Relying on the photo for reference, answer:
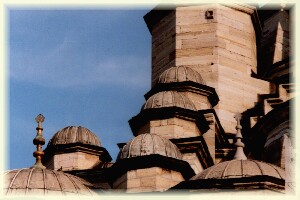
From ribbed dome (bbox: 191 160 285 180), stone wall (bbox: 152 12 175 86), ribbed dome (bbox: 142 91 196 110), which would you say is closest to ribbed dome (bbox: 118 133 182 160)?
ribbed dome (bbox: 142 91 196 110)

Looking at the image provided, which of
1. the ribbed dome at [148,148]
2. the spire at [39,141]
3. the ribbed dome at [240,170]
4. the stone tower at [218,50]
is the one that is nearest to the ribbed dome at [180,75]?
the stone tower at [218,50]

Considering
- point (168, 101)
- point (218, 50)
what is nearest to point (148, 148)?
point (168, 101)

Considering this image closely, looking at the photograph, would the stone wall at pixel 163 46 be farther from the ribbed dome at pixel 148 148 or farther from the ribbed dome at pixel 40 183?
the ribbed dome at pixel 40 183

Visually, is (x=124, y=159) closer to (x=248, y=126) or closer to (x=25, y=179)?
(x=25, y=179)

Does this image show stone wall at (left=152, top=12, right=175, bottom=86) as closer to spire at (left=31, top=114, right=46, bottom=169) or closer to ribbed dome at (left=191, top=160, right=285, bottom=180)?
spire at (left=31, top=114, right=46, bottom=169)

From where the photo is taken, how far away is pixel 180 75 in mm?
Answer: 38156

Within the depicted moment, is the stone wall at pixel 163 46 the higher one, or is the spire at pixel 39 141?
the stone wall at pixel 163 46

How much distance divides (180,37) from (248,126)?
13.3 ft

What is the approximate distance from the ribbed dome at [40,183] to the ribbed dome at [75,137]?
29.9ft

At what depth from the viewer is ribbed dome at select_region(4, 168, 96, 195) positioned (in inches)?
1081

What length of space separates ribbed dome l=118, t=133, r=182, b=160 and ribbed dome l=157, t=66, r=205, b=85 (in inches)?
229

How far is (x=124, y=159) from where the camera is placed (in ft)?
105

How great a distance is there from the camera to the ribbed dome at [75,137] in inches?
1489

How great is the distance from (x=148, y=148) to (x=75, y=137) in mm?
6339
